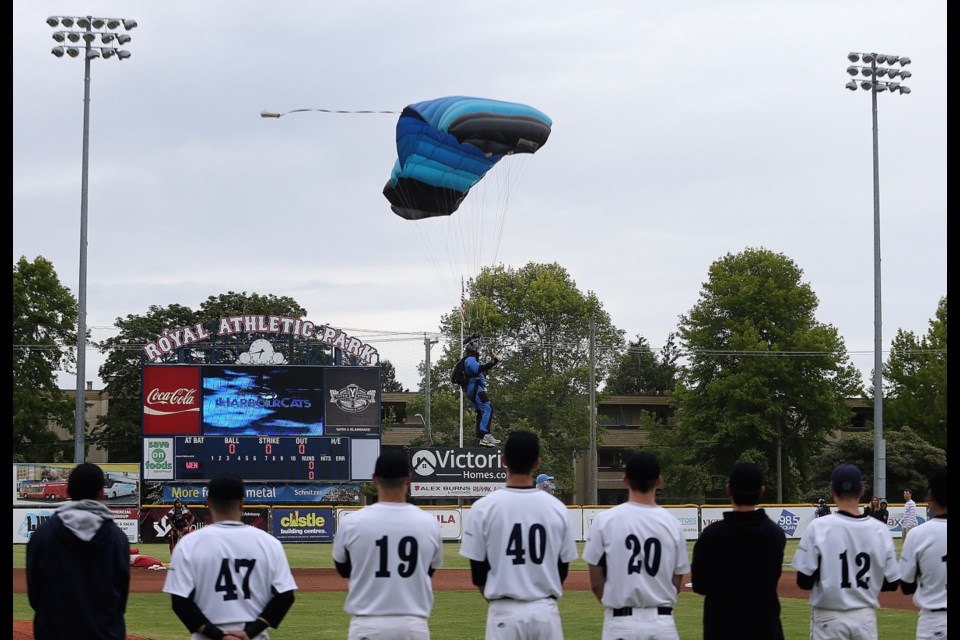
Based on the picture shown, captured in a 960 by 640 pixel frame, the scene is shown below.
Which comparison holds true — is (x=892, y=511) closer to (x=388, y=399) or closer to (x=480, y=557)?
(x=480, y=557)

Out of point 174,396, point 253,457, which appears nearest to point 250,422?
point 253,457

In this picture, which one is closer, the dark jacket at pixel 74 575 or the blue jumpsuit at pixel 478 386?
the dark jacket at pixel 74 575

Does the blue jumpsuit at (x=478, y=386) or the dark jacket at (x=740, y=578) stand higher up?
the blue jumpsuit at (x=478, y=386)

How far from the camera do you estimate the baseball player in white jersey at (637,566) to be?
278 inches

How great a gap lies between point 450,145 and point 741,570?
45.4 ft

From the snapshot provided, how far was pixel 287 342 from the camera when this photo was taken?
37375 millimetres

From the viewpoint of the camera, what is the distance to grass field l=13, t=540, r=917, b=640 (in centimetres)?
1450

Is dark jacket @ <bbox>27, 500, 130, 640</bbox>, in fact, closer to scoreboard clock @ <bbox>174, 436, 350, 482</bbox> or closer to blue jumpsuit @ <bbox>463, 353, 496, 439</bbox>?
blue jumpsuit @ <bbox>463, 353, 496, 439</bbox>

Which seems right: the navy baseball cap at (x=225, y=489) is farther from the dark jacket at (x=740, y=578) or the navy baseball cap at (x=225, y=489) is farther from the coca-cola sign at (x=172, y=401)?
the coca-cola sign at (x=172, y=401)

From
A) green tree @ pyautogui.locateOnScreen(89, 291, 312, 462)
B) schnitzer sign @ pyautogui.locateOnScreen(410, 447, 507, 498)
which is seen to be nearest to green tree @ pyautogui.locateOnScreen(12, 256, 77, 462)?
green tree @ pyautogui.locateOnScreen(89, 291, 312, 462)

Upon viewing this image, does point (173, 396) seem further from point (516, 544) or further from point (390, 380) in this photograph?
point (390, 380)

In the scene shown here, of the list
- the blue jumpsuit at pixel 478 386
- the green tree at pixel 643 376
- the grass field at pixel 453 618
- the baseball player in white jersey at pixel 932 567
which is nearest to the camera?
the baseball player in white jersey at pixel 932 567

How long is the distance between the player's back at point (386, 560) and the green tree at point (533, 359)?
55.5 m

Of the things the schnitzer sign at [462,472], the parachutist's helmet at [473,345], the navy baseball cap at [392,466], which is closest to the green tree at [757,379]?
the schnitzer sign at [462,472]
